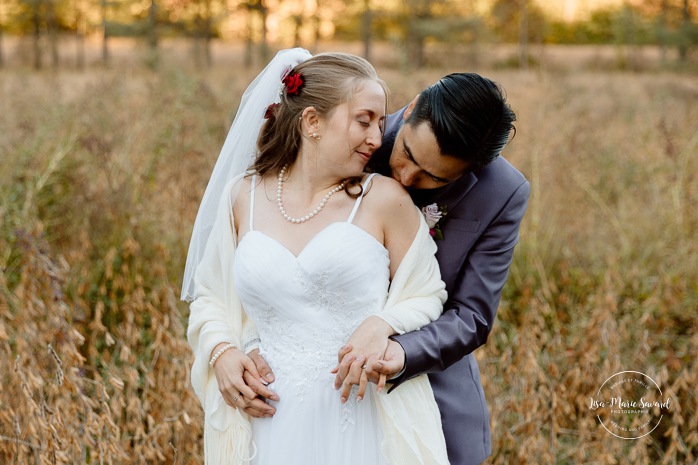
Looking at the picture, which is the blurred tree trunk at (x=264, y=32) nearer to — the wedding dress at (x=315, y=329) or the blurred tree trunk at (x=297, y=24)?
the blurred tree trunk at (x=297, y=24)

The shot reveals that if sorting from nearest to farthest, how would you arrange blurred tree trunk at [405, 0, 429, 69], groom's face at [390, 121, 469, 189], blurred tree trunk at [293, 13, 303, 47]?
groom's face at [390, 121, 469, 189], blurred tree trunk at [293, 13, 303, 47], blurred tree trunk at [405, 0, 429, 69]

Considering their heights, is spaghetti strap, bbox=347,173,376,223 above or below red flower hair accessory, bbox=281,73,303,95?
below

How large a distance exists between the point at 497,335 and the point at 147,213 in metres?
2.47

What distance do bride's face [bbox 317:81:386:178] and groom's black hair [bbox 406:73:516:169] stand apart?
15 cm

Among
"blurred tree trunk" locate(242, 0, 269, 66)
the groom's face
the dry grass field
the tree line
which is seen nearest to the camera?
the groom's face

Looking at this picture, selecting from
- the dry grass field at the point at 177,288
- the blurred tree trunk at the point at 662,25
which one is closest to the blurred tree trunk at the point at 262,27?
the dry grass field at the point at 177,288

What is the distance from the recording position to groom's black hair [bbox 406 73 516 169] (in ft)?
6.66

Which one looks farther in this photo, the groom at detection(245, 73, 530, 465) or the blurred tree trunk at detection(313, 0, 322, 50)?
the blurred tree trunk at detection(313, 0, 322, 50)

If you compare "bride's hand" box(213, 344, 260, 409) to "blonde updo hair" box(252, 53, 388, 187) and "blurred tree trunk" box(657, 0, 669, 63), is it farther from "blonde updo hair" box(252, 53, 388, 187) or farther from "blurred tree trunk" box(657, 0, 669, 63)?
"blurred tree trunk" box(657, 0, 669, 63)

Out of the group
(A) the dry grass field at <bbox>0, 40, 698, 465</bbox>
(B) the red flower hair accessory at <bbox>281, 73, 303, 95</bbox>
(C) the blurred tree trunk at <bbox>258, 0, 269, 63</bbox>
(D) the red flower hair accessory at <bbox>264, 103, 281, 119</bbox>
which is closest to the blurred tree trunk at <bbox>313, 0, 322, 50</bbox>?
(C) the blurred tree trunk at <bbox>258, 0, 269, 63</bbox>

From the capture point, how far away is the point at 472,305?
7.24 ft

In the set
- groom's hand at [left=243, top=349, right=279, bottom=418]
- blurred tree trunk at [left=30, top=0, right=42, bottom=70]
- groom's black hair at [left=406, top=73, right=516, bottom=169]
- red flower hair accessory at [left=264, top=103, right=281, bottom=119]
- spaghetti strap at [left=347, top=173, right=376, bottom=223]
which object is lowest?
blurred tree trunk at [left=30, top=0, right=42, bottom=70]

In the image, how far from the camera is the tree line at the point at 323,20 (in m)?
27.8

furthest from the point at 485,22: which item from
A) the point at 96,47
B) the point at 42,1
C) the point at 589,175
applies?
the point at 589,175
